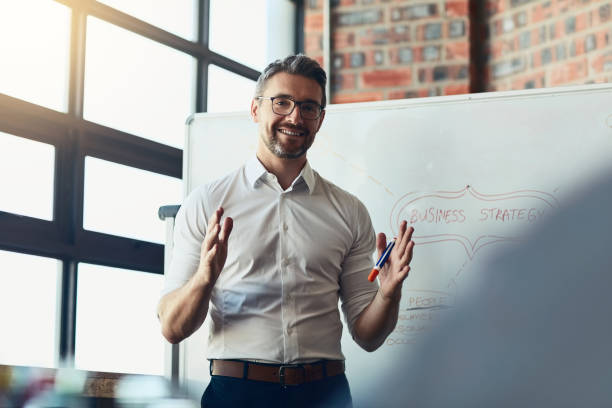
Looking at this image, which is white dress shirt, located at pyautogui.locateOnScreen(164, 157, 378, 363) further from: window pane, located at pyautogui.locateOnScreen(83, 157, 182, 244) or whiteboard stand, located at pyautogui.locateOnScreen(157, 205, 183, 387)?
window pane, located at pyautogui.locateOnScreen(83, 157, 182, 244)

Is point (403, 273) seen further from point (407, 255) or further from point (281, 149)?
point (281, 149)

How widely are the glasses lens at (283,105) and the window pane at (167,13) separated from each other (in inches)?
51.3

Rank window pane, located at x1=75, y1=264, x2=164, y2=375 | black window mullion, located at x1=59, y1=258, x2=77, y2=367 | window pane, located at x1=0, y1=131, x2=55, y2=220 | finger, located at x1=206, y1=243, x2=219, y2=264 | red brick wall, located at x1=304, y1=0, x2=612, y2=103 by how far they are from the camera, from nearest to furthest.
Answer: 1. finger, located at x1=206, y1=243, x2=219, y2=264
2. window pane, located at x1=0, y1=131, x2=55, y2=220
3. black window mullion, located at x1=59, y1=258, x2=77, y2=367
4. window pane, located at x1=75, y1=264, x2=164, y2=375
5. red brick wall, located at x1=304, y1=0, x2=612, y2=103

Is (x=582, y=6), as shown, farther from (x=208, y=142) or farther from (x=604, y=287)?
(x=208, y=142)

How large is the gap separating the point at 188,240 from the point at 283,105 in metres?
0.39

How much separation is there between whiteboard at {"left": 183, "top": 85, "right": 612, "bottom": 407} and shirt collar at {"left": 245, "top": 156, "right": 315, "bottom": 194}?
0.62 m

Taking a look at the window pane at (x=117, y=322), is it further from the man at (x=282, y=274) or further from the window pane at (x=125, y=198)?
the man at (x=282, y=274)

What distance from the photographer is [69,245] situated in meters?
2.71

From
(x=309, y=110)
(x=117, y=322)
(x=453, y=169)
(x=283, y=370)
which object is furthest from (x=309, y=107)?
(x=117, y=322)

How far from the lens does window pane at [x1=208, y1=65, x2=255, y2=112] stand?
135 inches

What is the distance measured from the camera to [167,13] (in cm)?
322

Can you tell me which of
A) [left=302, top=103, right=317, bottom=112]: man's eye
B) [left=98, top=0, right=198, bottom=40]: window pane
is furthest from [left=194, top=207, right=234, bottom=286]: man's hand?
[left=98, top=0, right=198, bottom=40]: window pane

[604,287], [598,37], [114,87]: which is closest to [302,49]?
[114,87]

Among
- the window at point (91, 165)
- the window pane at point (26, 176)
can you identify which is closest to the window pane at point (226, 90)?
the window at point (91, 165)
